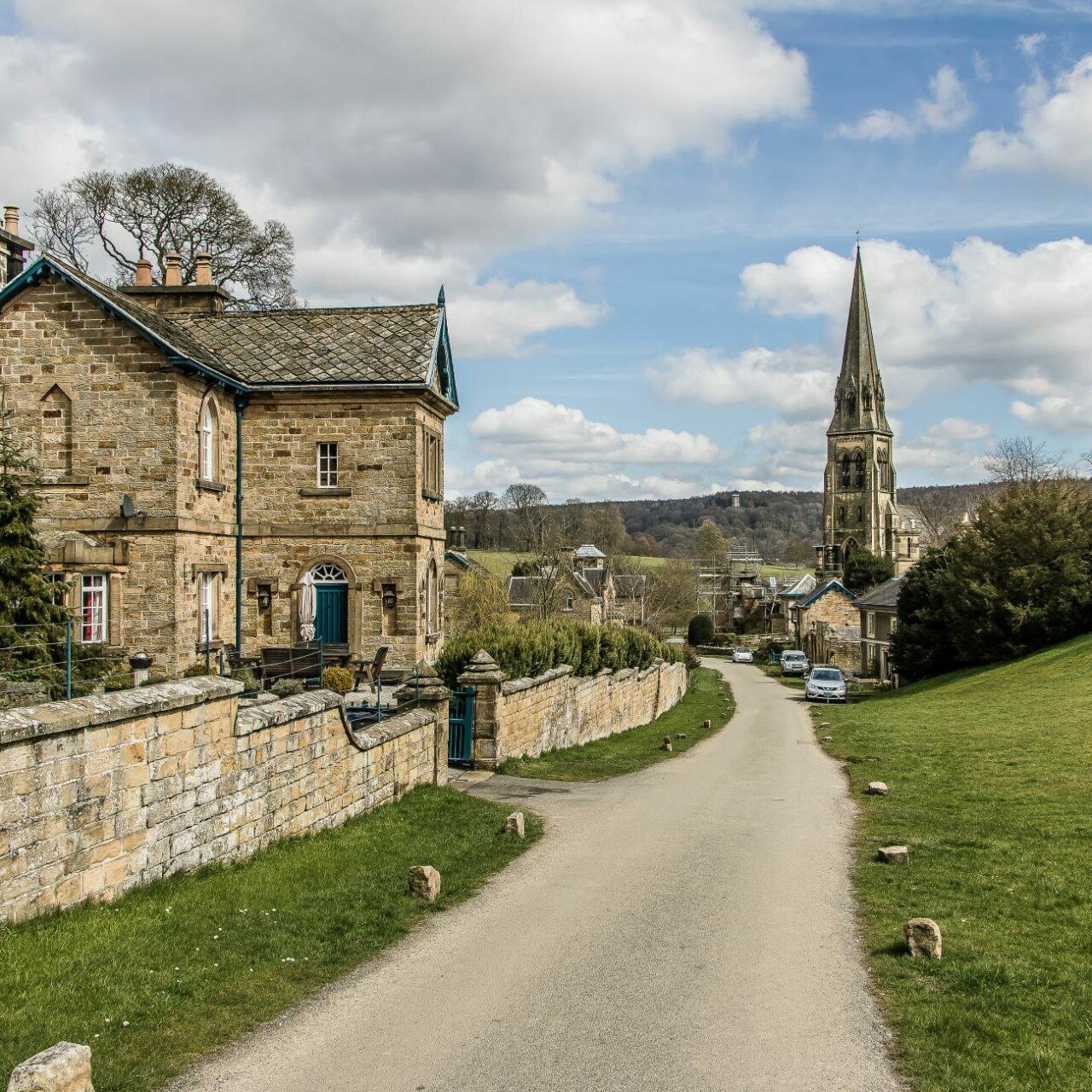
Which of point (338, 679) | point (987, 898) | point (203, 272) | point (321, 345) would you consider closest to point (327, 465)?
point (321, 345)

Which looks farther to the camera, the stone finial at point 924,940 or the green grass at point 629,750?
the green grass at point 629,750

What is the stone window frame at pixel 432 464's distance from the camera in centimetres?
2392

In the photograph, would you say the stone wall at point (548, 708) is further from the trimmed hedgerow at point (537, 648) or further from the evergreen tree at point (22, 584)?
the evergreen tree at point (22, 584)

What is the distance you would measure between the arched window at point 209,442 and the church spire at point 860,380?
308 feet

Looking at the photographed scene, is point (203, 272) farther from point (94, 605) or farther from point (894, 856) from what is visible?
point (894, 856)

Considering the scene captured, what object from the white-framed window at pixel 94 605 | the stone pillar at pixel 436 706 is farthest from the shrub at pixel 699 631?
the stone pillar at pixel 436 706

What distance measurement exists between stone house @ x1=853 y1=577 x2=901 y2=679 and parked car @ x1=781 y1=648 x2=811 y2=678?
358 cm

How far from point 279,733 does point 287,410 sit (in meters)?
14.3

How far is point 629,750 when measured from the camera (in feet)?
76.0

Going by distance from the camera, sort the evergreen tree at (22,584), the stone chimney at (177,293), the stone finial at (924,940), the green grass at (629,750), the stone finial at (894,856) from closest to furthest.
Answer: the stone finial at (924,940) → the stone finial at (894,856) → the evergreen tree at (22,584) → the green grass at (629,750) → the stone chimney at (177,293)

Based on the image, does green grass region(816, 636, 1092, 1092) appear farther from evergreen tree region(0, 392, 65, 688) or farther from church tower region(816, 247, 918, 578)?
church tower region(816, 247, 918, 578)

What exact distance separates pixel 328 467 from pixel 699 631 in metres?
78.0

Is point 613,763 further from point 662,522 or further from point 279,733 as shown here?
point 662,522

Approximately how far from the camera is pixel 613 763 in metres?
19.7
